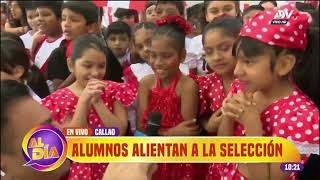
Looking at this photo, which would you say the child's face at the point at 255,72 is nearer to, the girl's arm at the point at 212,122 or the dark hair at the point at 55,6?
the girl's arm at the point at 212,122

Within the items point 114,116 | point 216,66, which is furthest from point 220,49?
point 114,116

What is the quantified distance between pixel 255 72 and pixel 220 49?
3.7 inches

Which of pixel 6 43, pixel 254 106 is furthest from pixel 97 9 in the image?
pixel 254 106

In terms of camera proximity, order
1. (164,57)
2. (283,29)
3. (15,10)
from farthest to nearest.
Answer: (15,10)
(164,57)
(283,29)

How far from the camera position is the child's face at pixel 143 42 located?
1089 mm

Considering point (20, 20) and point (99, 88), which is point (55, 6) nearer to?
point (20, 20)

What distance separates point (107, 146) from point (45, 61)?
0.25 meters

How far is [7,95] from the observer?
1.04m

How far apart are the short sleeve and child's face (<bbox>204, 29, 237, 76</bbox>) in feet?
1.07

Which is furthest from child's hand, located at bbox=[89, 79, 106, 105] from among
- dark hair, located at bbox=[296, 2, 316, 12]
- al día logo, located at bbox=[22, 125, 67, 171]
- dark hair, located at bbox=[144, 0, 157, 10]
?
dark hair, located at bbox=[296, 2, 316, 12]

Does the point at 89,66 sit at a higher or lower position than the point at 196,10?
lower

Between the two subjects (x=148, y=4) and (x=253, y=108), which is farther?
(x=148, y=4)

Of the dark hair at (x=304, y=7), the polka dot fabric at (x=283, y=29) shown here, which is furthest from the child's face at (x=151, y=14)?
the dark hair at (x=304, y=7)

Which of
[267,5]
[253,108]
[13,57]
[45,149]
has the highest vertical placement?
[267,5]
